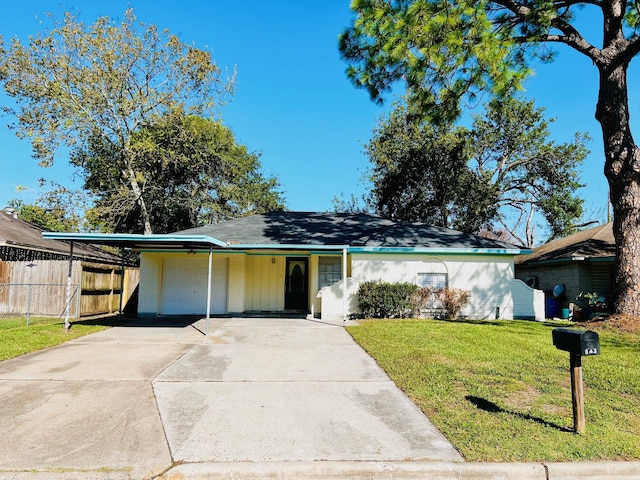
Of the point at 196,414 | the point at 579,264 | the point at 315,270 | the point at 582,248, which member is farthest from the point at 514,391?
the point at 582,248

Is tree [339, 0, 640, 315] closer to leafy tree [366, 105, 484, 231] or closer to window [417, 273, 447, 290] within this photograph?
window [417, 273, 447, 290]

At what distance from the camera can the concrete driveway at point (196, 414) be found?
3438 mm

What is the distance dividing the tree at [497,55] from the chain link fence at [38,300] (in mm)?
12599

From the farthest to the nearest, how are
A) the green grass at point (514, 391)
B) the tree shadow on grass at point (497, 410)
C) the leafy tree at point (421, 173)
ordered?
the leafy tree at point (421, 173) < the tree shadow on grass at point (497, 410) < the green grass at point (514, 391)

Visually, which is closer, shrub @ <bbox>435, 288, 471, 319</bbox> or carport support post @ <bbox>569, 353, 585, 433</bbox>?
carport support post @ <bbox>569, 353, 585, 433</bbox>

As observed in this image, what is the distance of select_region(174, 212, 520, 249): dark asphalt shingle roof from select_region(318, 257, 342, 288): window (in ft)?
2.94

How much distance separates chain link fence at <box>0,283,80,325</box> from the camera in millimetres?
13867

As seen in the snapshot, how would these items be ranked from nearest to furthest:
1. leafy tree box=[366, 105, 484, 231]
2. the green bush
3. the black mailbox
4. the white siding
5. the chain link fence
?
the black mailbox, the green bush, the chain link fence, the white siding, leafy tree box=[366, 105, 484, 231]

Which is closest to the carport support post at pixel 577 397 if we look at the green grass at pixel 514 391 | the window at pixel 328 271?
the green grass at pixel 514 391

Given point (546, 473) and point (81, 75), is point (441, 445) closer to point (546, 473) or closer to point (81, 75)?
point (546, 473)

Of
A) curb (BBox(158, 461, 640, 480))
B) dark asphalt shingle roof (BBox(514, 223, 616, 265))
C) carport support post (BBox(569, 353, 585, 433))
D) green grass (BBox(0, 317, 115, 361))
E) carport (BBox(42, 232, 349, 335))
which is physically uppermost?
dark asphalt shingle roof (BBox(514, 223, 616, 265))

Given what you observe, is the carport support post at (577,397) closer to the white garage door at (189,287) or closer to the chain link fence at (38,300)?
the white garage door at (189,287)

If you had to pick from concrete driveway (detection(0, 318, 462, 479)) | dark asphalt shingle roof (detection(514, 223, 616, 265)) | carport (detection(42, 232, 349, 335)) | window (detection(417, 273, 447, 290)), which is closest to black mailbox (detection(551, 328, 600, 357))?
concrete driveway (detection(0, 318, 462, 479))

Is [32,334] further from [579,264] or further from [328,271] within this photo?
[579,264]
